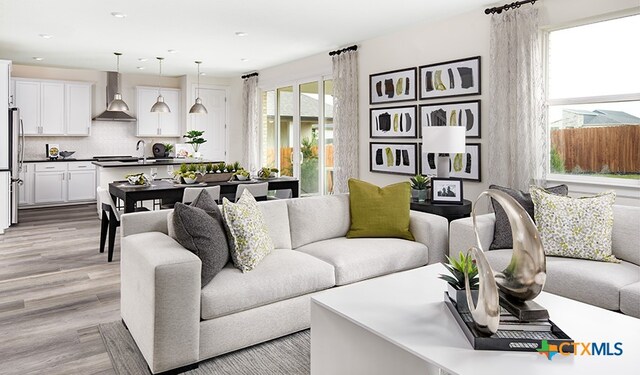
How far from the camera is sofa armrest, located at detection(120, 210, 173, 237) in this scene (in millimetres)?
2977

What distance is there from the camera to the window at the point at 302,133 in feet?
23.5

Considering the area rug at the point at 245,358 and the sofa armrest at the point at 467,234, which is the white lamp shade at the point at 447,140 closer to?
the sofa armrest at the point at 467,234

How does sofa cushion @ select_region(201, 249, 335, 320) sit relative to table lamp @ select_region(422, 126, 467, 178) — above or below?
below

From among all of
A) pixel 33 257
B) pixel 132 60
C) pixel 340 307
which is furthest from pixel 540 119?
pixel 132 60

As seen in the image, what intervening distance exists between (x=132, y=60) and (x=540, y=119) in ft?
21.5

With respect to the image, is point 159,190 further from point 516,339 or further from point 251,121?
Answer: point 251,121

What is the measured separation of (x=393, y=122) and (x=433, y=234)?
7.88ft

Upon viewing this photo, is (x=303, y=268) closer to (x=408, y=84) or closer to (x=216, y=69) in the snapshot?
(x=408, y=84)

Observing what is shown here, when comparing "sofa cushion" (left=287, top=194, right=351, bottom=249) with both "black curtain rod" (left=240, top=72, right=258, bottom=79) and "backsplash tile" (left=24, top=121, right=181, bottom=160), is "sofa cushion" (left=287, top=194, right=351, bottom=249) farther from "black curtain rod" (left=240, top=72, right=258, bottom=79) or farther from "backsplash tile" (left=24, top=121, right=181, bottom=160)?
"backsplash tile" (left=24, top=121, right=181, bottom=160)

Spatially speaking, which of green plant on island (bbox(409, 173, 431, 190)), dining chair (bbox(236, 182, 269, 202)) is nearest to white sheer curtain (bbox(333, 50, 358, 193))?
dining chair (bbox(236, 182, 269, 202))

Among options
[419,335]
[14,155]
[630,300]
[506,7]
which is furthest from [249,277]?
[14,155]

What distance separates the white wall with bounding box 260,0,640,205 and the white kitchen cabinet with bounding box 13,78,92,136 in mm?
4895

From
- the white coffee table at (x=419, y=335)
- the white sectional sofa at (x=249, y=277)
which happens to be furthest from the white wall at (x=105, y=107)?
the white coffee table at (x=419, y=335)

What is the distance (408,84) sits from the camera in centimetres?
543
